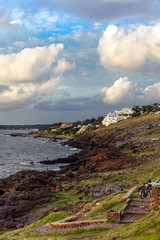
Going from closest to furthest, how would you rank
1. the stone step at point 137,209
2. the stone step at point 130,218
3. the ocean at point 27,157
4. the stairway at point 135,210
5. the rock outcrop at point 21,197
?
the stone step at point 130,218 → the stairway at point 135,210 → the stone step at point 137,209 → the rock outcrop at point 21,197 → the ocean at point 27,157

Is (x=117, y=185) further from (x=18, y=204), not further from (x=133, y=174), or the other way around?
(x=18, y=204)

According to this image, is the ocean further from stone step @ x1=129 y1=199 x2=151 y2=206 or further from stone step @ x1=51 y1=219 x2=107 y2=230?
stone step @ x1=129 y1=199 x2=151 y2=206

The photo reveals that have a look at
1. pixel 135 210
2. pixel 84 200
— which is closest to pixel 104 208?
pixel 135 210

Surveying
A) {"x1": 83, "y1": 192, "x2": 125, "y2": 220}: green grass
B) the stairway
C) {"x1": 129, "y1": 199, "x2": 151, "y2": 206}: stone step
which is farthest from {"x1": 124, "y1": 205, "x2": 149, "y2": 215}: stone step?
{"x1": 83, "y1": 192, "x2": 125, "y2": 220}: green grass

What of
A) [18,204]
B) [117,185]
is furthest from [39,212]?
[117,185]

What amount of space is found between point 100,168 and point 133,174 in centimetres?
1411

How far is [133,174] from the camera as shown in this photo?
36.4m

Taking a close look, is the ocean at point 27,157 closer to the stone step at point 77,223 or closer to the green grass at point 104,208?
the green grass at point 104,208

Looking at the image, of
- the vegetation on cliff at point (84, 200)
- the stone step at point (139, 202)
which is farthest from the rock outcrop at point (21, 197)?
the stone step at point (139, 202)

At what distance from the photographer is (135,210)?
1830 centimetres

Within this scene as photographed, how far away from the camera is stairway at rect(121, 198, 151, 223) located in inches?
673

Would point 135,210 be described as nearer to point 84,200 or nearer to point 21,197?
point 84,200

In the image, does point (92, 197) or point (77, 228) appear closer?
point (77, 228)

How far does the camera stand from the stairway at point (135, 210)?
17100 millimetres
